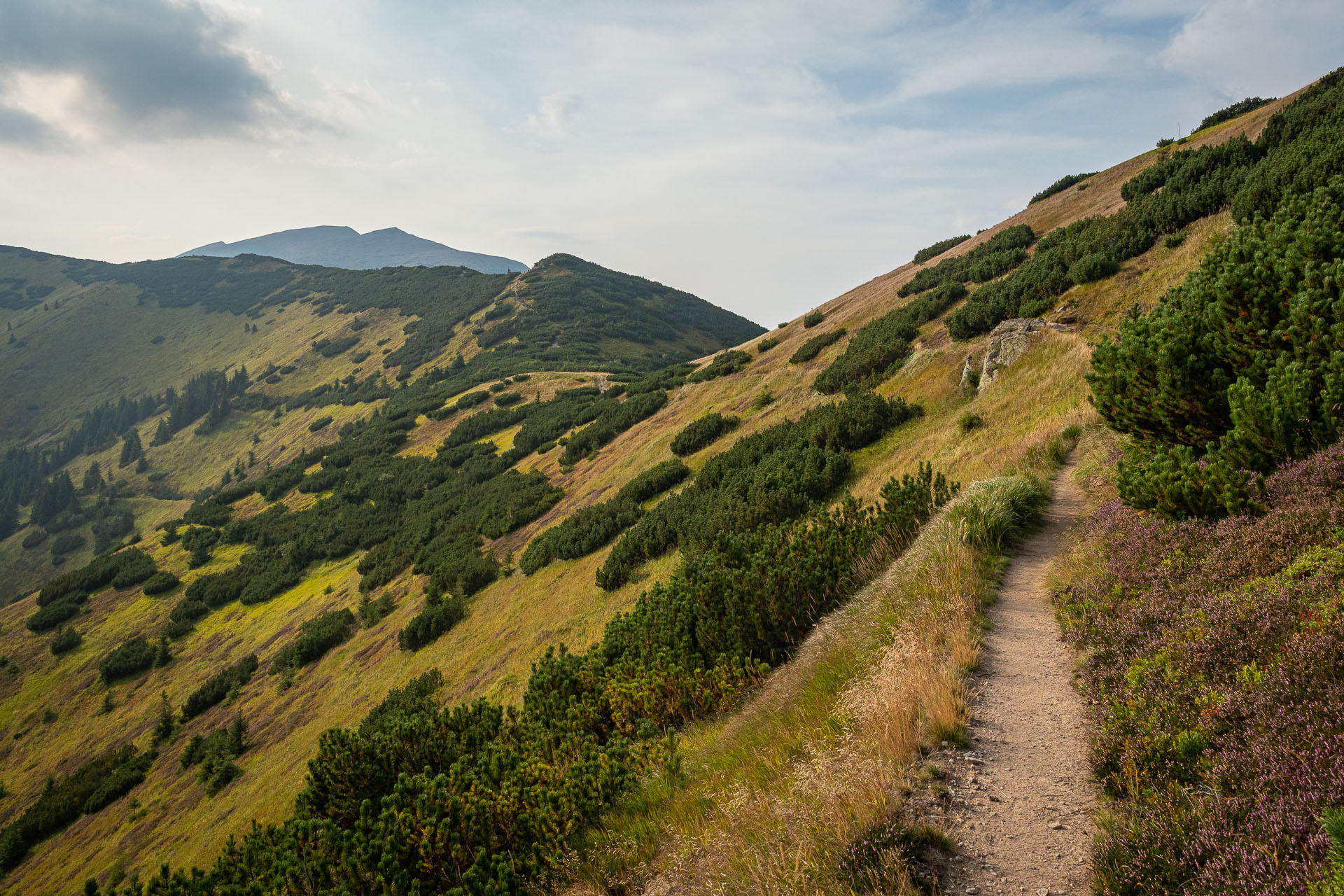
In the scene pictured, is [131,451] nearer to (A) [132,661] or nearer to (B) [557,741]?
(A) [132,661]

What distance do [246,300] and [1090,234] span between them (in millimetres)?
207694

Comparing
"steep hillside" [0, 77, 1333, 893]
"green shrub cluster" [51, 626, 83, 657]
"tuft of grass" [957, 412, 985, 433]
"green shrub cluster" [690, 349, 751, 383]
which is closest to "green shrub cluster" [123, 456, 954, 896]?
"steep hillside" [0, 77, 1333, 893]

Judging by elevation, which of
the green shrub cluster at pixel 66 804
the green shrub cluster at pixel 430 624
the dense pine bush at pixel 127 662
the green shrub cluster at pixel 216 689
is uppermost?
the green shrub cluster at pixel 430 624

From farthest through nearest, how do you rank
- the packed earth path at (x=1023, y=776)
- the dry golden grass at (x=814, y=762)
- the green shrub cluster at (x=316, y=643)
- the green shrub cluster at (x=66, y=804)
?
the green shrub cluster at (x=316, y=643)
the green shrub cluster at (x=66, y=804)
the dry golden grass at (x=814, y=762)
the packed earth path at (x=1023, y=776)

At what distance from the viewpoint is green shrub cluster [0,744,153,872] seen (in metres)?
25.0

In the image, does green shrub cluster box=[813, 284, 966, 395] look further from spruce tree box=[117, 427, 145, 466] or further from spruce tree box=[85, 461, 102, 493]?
spruce tree box=[117, 427, 145, 466]

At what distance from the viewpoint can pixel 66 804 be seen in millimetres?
25859

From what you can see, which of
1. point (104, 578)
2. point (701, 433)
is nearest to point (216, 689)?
point (701, 433)

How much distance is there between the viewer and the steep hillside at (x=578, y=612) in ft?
16.3

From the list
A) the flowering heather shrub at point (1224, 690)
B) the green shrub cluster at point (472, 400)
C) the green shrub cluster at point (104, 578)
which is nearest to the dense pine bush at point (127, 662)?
the green shrub cluster at point (104, 578)

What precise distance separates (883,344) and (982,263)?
24.2 ft

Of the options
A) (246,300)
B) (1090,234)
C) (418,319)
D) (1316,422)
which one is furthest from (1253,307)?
(246,300)

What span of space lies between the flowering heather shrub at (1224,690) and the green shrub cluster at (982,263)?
2291 cm

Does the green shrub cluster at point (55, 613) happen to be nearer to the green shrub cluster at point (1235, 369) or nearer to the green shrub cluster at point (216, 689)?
the green shrub cluster at point (216, 689)
